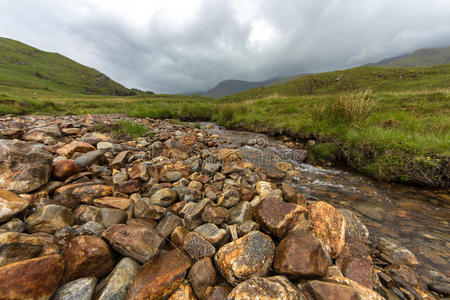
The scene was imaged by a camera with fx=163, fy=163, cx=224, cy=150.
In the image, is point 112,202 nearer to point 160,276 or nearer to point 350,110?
point 160,276

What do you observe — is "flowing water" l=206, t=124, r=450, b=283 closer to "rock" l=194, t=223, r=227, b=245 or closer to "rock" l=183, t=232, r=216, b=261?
"rock" l=194, t=223, r=227, b=245

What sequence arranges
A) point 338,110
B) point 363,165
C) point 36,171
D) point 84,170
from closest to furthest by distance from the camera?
point 36,171
point 84,170
point 363,165
point 338,110

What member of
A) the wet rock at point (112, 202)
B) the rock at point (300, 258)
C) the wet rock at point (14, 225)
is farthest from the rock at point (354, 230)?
the wet rock at point (14, 225)

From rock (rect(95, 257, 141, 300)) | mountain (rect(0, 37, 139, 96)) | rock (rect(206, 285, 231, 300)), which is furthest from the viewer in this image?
mountain (rect(0, 37, 139, 96))

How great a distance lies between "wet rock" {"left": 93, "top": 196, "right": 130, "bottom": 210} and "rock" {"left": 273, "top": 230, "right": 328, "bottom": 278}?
6.25 ft

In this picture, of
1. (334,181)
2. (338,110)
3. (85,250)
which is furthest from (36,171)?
(338,110)

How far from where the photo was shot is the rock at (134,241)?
5.04 ft

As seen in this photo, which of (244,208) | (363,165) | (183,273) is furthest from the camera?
(363,165)

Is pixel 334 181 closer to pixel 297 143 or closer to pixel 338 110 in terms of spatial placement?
pixel 297 143

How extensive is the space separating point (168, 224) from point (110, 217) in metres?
0.64

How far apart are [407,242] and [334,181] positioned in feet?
6.47

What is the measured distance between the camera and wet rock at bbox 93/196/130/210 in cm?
208

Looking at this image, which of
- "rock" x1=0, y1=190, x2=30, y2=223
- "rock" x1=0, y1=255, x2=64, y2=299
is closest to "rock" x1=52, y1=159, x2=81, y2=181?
"rock" x1=0, y1=190, x2=30, y2=223

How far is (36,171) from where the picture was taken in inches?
82.0
